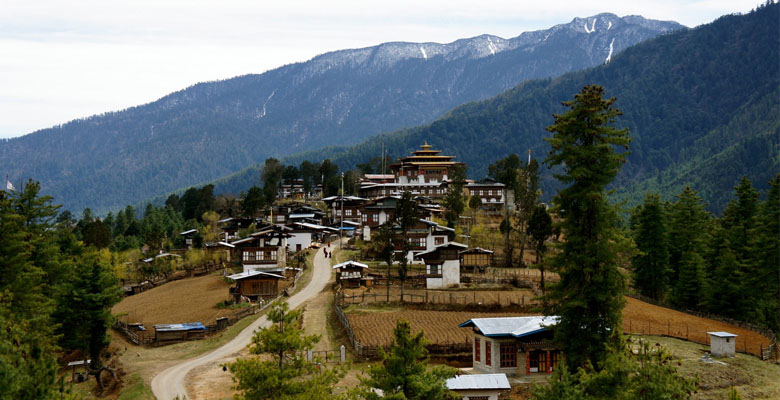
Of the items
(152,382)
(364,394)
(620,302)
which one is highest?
(620,302)

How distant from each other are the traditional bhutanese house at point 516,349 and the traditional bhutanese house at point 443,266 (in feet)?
91.7

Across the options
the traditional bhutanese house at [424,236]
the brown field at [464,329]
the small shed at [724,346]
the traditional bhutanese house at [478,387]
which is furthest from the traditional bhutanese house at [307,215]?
the traditional bhutanese house at [478,387]

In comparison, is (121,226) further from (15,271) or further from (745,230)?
(745,230)

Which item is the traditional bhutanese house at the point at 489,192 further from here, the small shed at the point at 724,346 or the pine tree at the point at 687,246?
the small shed at the point at 724,346

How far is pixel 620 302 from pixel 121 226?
426 feet

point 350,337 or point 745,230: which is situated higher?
point 745,230

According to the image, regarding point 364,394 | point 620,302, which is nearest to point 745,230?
point 620,302

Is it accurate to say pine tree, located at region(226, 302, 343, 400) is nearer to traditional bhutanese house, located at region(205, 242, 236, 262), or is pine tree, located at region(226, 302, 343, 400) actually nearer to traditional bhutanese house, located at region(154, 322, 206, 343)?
traditional bhutanese house, located at region(154, 322, 206, 343)

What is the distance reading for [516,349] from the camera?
44.9m

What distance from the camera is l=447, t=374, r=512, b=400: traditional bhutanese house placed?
123ft

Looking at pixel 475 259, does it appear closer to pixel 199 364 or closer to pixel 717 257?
pixel 717 257

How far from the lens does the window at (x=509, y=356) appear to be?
4478 cm

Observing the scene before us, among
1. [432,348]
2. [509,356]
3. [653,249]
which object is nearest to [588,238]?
[509,356]

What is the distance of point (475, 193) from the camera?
126 m
